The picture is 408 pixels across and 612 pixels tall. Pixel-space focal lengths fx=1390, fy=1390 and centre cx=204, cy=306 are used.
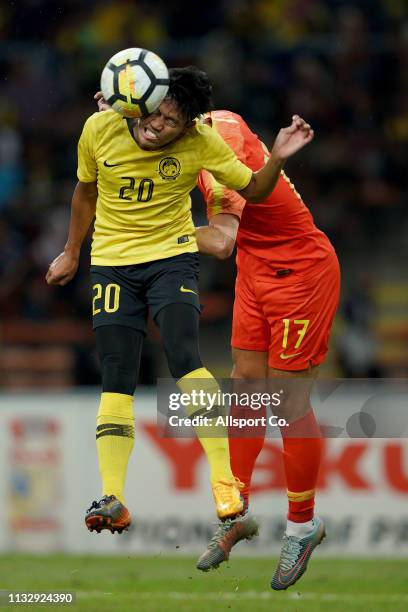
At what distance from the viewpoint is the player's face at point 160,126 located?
23.2 feet

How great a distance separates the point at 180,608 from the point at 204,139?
137 inches

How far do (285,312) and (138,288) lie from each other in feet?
3.79

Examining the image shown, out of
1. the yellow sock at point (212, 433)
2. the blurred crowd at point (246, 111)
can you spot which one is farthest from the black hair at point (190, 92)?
the blurred crowd at point (246, 111)

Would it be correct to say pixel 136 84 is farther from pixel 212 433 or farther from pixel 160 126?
pixel 212 433

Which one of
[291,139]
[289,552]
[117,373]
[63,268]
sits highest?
[291,139]

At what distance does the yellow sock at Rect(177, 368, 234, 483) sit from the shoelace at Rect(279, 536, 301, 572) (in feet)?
3.87

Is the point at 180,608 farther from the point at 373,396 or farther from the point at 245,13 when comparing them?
the point at 245,13

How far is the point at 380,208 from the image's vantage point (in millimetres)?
16078

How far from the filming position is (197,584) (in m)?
11.1

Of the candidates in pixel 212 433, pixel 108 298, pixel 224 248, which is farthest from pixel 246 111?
pixel 212 433

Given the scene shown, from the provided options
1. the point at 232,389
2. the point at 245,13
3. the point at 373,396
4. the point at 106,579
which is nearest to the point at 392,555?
the point at 373,396

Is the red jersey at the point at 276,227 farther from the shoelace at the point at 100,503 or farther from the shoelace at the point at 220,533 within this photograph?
the shoelace at the point at 100,503

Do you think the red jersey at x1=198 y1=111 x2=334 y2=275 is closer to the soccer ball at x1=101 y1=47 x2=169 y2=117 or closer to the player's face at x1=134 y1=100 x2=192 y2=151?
the player's face at x1=134 y1=100 x2=192 y2=151

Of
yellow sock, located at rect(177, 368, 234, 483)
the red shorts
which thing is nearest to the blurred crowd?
the red shorts
